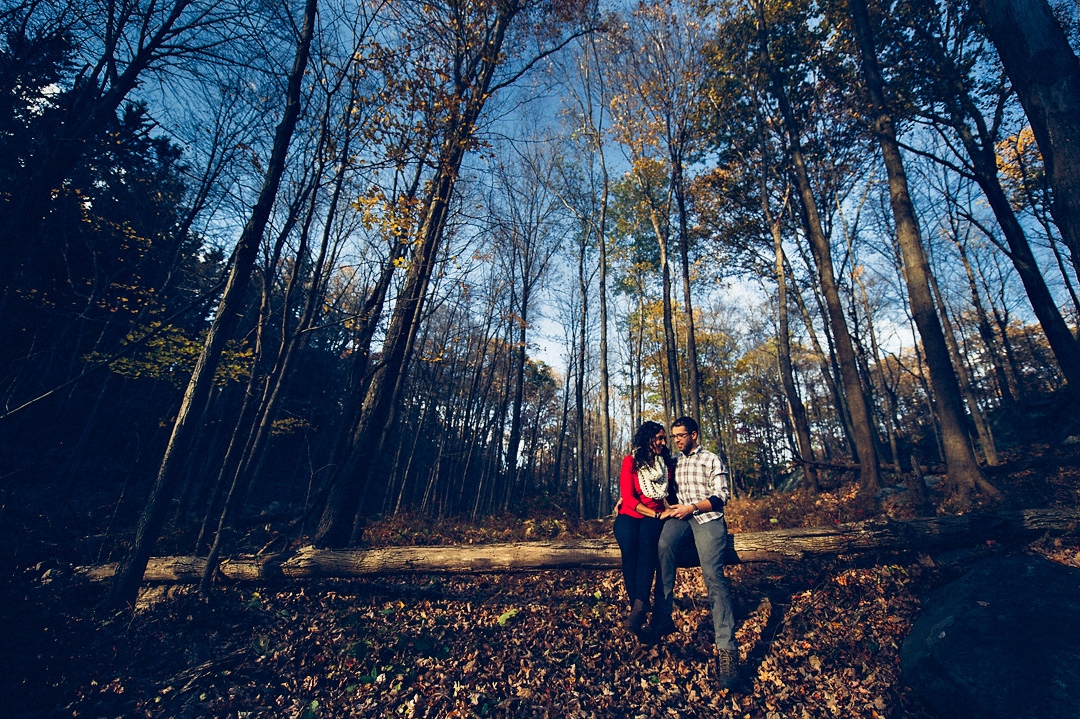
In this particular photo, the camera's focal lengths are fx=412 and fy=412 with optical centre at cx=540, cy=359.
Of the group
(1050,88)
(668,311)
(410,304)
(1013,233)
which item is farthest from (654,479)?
(668,311)

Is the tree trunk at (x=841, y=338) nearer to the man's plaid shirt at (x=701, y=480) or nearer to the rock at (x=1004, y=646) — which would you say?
the rock at (x=1004, y=646)

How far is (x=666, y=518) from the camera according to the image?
4375 millimetres

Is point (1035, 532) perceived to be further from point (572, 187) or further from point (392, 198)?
point (572, 187)

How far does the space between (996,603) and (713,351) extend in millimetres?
21012

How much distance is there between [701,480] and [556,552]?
8.42 feet

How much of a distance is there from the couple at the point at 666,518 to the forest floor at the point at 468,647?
0.60 meters

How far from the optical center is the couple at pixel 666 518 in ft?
13.6

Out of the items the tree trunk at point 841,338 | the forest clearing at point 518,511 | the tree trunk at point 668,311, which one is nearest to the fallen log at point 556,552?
the forest clearing at point 518,511

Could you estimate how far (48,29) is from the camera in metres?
6.02

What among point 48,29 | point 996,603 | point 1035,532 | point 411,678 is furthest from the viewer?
point 48,29

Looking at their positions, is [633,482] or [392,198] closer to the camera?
[633,482]

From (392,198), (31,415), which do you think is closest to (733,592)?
(392,198)

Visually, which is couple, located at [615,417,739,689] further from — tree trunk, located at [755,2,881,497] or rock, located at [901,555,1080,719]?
tree trunk, located at [755,2,881,497]

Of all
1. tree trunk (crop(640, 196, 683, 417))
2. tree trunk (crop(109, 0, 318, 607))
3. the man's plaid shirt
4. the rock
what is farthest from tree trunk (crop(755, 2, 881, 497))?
tree trunk (crop(109, 0, 318, 607))
